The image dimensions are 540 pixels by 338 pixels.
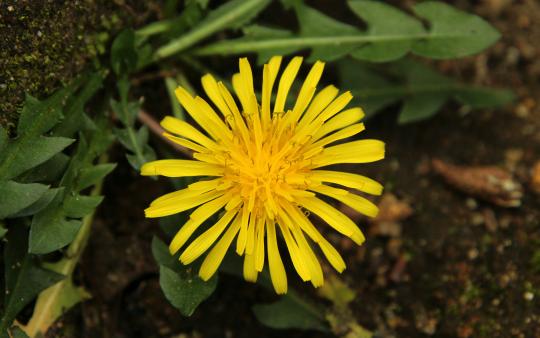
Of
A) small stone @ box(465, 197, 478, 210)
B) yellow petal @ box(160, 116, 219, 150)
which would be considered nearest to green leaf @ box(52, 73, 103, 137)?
yellow petal @ box(160, 116, 219, 150)

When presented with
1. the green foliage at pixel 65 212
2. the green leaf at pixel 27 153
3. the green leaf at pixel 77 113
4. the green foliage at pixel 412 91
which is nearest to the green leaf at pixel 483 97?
the green foliage at pixel 412 91

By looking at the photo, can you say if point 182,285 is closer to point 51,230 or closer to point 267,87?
point 51,230

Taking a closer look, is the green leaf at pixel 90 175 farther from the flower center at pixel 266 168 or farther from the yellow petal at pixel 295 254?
the yellow petal at pixel 295 254

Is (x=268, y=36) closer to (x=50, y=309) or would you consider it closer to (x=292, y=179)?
(x=292, y=179)

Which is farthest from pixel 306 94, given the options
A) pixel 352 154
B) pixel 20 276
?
pixel 20 276

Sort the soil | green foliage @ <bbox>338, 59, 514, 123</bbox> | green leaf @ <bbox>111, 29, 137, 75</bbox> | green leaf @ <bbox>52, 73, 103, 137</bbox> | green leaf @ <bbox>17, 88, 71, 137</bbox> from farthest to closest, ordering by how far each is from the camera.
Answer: green foliage @ <bbox>338, 59, 514, 123</bbox> < the soil < green leaf @ <bbox>111, 29, 137, 75</bbox> < green leaf @ <bbox>52, 73, 103, 137</bbox> < green leaf @ <bbox>17, 88, 71, 137</bbox>

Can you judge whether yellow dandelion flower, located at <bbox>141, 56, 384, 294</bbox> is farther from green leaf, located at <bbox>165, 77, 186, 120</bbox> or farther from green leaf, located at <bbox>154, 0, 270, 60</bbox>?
green leaf, located at <bbox>154, 0, 270, 60</bbox>
